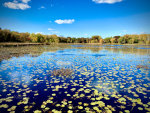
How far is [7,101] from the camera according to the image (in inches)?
190

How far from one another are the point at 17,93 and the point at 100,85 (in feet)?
16.8

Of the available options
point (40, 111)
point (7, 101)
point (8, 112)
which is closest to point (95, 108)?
point (40, 111)

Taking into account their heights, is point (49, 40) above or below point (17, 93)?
above

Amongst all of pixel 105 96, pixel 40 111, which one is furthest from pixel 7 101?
pixel 105 96

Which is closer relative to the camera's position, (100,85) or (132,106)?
(132,106)

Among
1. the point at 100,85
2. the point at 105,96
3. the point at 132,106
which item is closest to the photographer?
the point at 132,106

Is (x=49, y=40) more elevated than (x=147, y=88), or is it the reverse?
(x=49, y=40)

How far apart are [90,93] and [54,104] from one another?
2.13 m

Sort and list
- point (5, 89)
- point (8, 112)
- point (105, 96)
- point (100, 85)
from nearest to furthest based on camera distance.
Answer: point (8, 112), point (105, 96), point (5, 89), point (100, 85)

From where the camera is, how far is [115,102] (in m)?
4.82

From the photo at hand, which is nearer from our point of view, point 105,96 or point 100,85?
point 105,96

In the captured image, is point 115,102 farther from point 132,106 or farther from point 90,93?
point 90,93

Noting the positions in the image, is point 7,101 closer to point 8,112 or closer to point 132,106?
point 8,112

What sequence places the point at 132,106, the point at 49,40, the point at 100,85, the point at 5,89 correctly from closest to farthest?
the point at 132,106 < the point at 5,89 < the point at 100,85 < the point at 49,40
